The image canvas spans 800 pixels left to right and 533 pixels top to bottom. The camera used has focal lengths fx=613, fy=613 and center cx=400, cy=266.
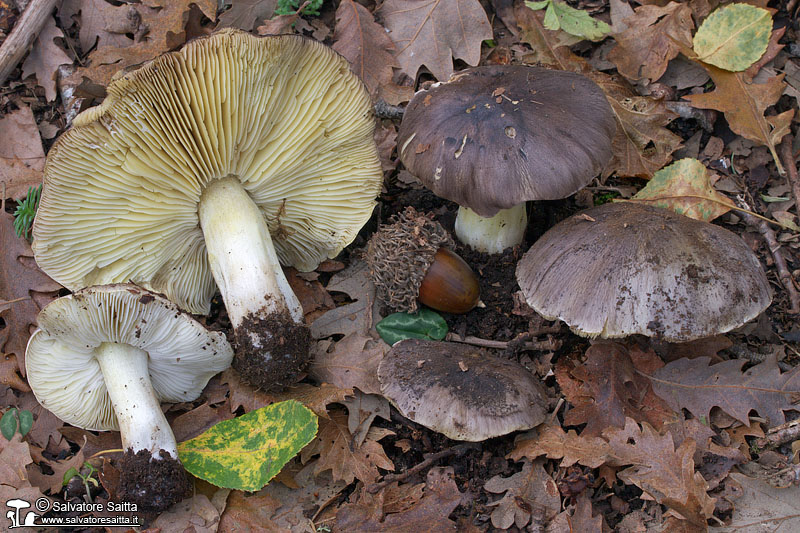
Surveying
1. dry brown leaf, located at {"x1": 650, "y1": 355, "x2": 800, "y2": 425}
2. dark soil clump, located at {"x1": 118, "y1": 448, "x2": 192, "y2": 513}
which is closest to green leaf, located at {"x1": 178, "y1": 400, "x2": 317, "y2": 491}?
dark soil clump, located at {"x1": 118, "y1": 448, "x2": 192, "y2": 513}

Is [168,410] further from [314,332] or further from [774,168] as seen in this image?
[774,168]

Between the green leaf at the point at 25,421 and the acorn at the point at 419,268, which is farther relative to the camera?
the acorn at the point at 419,268

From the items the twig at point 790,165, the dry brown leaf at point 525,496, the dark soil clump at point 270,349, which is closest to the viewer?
the dry brown leaf at point 525,496

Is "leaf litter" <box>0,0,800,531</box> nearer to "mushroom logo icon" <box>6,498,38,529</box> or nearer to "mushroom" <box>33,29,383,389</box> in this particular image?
"mushroom logo icon" <box>6,498,38,529</box>

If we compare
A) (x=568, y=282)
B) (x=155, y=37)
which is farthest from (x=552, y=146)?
(x=155, y=37)

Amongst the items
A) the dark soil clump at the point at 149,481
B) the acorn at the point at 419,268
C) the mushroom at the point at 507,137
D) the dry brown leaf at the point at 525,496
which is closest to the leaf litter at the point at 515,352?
the dry brown leaf at the point at 525,496

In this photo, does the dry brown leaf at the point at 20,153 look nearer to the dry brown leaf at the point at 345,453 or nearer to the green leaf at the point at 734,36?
the dry brown leaf at the point at 345,453

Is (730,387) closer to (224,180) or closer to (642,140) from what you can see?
(642,140)

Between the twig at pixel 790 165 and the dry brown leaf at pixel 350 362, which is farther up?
the twig at pixel 790 165
